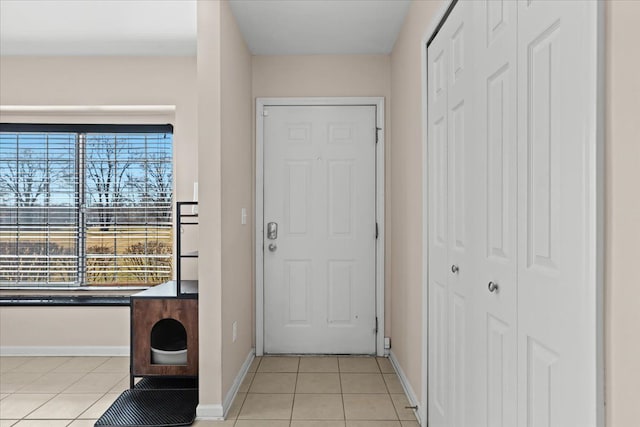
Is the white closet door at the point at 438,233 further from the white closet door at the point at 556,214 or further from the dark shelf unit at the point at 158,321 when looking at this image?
the dark shelf unit at the point at 158,321

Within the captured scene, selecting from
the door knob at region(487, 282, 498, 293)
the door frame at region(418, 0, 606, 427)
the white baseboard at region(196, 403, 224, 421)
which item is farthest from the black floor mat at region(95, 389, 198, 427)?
the door frame at region(418, 0, 606, 427)

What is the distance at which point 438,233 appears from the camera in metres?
2.30

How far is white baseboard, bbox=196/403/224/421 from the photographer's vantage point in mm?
2604

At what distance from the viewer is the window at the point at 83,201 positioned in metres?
4.01

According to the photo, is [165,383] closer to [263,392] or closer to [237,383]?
[237,383]

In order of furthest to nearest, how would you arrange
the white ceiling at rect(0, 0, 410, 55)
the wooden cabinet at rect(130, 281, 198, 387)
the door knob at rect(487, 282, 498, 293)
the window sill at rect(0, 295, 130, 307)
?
the window sill at rect(0, 295, 130, 307) → the white ceiling at rect(0, 0, 410, 55) → the wooden cabinet at rect(130, 281, 198, 387) → the door knob at rect(487, 282, 498, 293)

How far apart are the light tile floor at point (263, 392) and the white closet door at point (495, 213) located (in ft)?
3.74

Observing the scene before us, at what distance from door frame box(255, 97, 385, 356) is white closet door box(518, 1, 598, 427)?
2.42 metres

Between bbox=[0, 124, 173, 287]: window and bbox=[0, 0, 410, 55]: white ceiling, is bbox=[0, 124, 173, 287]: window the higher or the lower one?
the lower one

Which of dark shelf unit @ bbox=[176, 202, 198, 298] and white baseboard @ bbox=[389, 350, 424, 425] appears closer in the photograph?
white baseboard @ bbox=[389, 350, 424, 425]

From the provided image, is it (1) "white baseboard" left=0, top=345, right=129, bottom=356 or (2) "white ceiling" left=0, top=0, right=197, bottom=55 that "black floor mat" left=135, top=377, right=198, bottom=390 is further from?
(2) "white ceiling" left=0, top=0, right=197, bottom=55

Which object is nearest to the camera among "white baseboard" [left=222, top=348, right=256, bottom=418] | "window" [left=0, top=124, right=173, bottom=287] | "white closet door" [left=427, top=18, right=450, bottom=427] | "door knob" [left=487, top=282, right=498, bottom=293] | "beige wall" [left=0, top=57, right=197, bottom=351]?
"door knob" [left=487, top=282, right=498, bottom=293]

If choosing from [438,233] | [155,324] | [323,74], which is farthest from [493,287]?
[323,74]

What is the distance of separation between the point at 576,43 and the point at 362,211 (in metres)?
2.80
